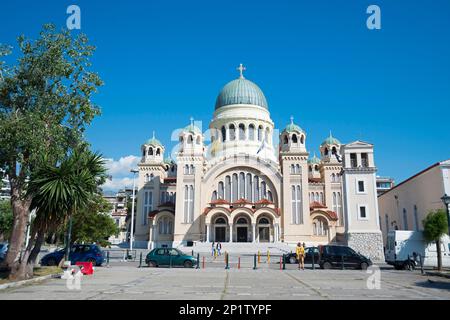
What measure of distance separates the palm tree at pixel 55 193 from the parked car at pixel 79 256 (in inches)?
307

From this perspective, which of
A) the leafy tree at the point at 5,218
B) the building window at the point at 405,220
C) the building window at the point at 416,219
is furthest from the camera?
the leafy tree at the point at 5,218

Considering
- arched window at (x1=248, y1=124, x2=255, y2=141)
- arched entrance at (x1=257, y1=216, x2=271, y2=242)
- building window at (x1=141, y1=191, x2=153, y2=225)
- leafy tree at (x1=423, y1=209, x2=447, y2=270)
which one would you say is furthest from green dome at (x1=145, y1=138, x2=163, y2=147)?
leafy tree at (x1=423, y1=209, x2=447, y2=270)

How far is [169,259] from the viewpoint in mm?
25203

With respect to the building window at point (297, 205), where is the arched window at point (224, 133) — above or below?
above

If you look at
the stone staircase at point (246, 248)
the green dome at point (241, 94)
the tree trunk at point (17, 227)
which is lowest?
the stone staircase at point (246, 248)

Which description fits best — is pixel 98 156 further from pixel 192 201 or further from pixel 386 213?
pixel 386 213

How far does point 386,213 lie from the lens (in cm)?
5619

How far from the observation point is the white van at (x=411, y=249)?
26.9 meters

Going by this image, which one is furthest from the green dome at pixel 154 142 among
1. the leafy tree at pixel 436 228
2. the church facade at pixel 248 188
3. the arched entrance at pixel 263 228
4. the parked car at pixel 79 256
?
the leafy tree at pixel 436 228

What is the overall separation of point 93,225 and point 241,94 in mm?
36122

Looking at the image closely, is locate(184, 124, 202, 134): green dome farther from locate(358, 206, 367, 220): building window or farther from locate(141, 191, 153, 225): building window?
locate(358, 206, 367, 220): building window

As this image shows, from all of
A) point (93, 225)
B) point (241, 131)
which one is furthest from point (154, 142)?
point (93, 225)

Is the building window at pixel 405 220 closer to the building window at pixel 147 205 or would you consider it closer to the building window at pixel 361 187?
the building window at pixel 361 187
